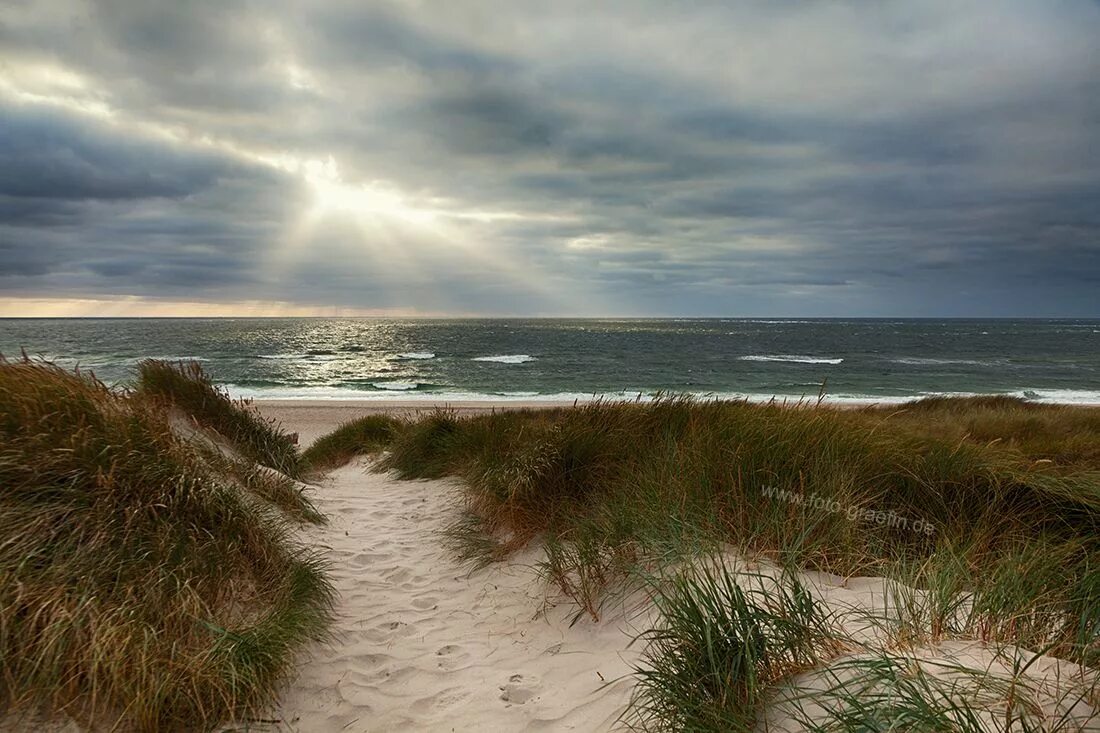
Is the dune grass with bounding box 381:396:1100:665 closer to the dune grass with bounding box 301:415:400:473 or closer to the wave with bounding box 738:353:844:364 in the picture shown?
the dune grass with bounding box 301:415:400:473

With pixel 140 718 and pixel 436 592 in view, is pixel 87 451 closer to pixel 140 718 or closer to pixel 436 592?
pixel 140 718

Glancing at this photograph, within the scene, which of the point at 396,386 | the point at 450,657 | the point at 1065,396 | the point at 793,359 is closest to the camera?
the point at 450,657

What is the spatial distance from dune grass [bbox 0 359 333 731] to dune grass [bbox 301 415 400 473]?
7.65 meters

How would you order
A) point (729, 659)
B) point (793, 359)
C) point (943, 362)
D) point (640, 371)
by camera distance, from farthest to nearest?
point (793, 359)
point (943, 362)
point (640, 371)
point (729, 659)

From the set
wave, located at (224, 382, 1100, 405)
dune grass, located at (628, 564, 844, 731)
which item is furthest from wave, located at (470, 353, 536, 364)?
dune grass, located at (628, 564, 844, 731)

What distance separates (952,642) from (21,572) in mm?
4788

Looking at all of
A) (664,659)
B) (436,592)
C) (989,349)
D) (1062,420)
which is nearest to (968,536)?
(664,659)

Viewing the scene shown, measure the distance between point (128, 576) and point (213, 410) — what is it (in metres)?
5.84

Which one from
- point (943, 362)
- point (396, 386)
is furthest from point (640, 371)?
point (943, 362)

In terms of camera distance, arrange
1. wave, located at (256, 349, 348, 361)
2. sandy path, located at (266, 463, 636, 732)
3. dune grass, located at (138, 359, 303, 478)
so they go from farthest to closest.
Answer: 1. wave, located at (256, 349, 348, 361)
2. dune grass, located at (138, 359, 303, 478)
3. sandy path, located at (266, 463, 636, 732)

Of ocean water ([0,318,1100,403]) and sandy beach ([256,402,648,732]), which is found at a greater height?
sandy beach ([256,402,648,732])

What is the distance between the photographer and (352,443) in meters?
13.3

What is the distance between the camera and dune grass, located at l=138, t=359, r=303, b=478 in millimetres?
7800

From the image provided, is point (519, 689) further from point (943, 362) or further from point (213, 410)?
point (943, 362)
